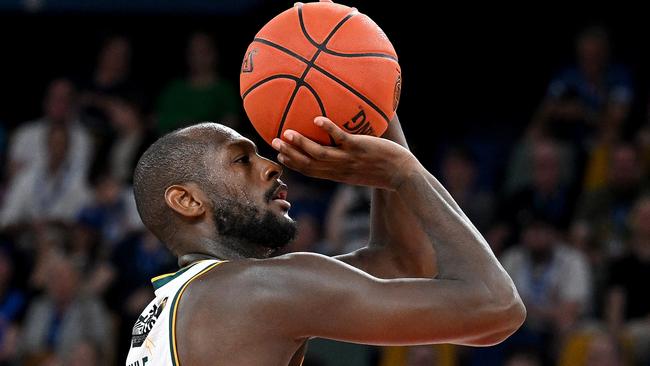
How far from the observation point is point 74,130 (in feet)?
35.8

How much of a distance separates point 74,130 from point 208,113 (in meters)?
1.36

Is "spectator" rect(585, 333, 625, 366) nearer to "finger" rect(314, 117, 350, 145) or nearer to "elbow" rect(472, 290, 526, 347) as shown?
"elbow" rect(472, 290, 526, 347)

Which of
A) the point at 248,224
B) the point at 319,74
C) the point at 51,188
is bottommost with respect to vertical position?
the point at 51,188

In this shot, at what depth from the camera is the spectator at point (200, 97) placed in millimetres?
10555

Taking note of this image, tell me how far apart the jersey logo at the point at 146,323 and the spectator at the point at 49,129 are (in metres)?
6.93

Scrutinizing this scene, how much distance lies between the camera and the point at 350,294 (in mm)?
3656

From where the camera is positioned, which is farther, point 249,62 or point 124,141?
point 124,141

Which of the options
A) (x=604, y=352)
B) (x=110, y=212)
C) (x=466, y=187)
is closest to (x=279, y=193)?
(x=604, y=352)

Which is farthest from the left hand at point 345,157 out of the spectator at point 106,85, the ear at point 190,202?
the spectator at point 106,85

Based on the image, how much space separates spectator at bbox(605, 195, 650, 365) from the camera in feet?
26.1

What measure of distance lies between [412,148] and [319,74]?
628 cm

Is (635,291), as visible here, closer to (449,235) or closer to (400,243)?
(400,243)

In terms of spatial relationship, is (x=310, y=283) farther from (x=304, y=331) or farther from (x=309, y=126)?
(x=309, y=126)

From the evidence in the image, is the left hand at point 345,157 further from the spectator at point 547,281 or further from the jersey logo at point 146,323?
the spectator at point 547,281
